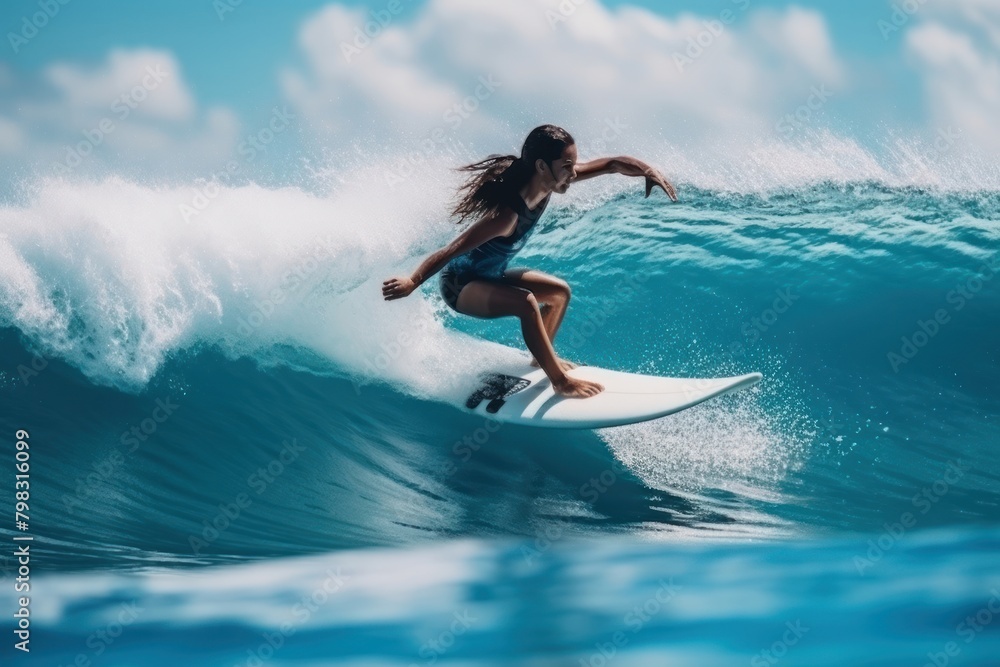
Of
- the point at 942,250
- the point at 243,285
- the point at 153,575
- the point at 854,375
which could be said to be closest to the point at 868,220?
the point at 942,250

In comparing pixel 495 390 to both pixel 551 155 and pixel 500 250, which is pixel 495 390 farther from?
pixel 551 155

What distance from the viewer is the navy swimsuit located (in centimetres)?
536

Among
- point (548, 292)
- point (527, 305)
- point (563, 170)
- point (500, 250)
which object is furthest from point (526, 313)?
point (563, 170)

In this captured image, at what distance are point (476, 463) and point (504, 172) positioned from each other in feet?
5.68

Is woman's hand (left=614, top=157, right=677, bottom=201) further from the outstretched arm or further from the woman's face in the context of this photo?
the woman's face

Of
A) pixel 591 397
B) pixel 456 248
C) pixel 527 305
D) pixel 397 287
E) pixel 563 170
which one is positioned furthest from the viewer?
pixel 591 397

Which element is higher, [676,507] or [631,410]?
[631,410]

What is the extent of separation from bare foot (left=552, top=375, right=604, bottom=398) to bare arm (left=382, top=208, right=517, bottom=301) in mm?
959

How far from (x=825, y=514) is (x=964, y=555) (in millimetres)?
708

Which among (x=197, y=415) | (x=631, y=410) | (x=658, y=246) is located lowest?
(x=197, y=415)

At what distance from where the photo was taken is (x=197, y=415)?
6.27 meters

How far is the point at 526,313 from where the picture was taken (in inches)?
211

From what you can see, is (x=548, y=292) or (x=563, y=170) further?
(x=548, y=292)

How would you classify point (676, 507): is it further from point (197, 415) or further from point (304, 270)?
point (304, 270)
